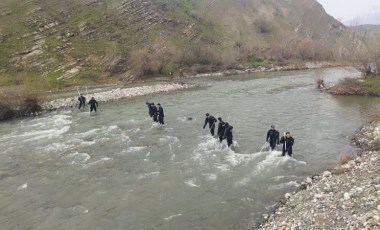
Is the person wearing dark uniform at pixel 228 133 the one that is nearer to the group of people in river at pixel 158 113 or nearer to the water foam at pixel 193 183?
the water foam at pixel 193 183

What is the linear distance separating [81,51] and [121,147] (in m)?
57.3

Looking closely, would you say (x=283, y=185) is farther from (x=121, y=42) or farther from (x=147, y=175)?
(x=121, y=42)

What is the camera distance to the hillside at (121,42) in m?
77.7

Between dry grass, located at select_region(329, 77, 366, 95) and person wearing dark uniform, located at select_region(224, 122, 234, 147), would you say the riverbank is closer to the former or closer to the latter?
dry grass, located at select_region(329, 77, 366, 95)

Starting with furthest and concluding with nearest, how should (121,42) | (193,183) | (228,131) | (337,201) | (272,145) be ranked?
(121,42)
(228,131)
(272,145)
(193,183)
(337,201)

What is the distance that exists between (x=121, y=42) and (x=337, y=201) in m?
79.5

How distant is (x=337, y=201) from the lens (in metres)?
16.8

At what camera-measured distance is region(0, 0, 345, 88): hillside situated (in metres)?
77.7

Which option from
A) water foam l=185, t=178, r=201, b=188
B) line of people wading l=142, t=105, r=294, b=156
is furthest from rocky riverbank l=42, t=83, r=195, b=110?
water foam l=185, t=178, r=201, b=188

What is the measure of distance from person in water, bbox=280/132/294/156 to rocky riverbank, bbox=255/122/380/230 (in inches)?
155

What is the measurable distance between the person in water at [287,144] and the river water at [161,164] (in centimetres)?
70

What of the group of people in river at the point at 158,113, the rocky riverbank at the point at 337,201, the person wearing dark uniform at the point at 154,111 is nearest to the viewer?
the rocky riverbank at the point at 337,201

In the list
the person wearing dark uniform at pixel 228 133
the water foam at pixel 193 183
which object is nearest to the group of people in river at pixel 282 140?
the person wearing dark uniform at pixel 228 133

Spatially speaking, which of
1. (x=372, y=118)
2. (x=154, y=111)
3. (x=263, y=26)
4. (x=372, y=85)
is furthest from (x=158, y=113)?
(x=263, y=26)
